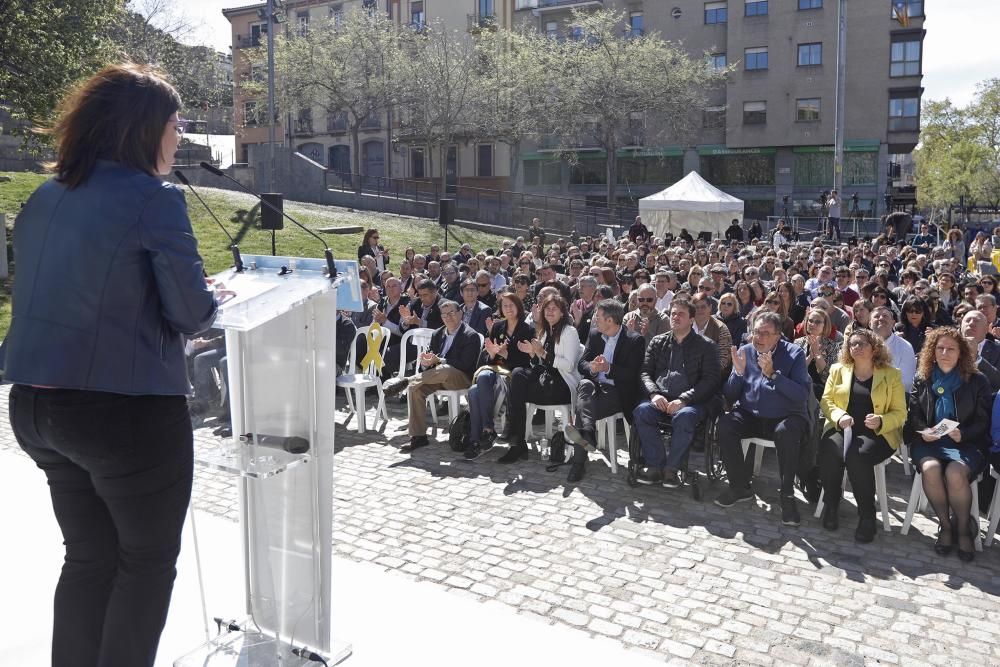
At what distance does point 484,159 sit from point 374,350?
40939mm

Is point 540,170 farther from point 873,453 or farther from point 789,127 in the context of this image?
point 873,453

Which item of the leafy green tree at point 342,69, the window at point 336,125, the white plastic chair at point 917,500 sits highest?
the leafy green tree at point 342,69

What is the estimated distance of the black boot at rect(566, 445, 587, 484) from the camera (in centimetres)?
652

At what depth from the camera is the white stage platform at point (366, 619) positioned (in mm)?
3521

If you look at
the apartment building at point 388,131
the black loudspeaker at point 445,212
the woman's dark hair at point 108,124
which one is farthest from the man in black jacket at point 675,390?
the apartment building at point 388,131

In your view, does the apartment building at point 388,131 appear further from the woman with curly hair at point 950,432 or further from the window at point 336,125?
the woman with curly hair at point 950,432

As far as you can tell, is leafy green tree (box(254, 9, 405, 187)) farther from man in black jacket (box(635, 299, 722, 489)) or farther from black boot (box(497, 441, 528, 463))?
man in black jacket (box(635, 299, 722, 489))

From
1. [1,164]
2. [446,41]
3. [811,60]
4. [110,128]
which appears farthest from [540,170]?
[110,128]

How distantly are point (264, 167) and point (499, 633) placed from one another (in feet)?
114

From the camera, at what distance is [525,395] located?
7305mm

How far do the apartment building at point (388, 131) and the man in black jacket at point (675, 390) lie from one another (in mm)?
38588

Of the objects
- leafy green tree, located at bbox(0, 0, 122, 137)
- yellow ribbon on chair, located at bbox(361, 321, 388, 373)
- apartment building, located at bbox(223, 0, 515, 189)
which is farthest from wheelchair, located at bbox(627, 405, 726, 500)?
apartment building, located at bbox(223, 0, 515, 189)

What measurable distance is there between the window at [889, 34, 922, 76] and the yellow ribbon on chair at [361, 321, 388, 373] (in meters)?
39.3

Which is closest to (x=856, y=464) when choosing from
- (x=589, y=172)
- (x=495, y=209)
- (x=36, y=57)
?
(x=36, y=57)
